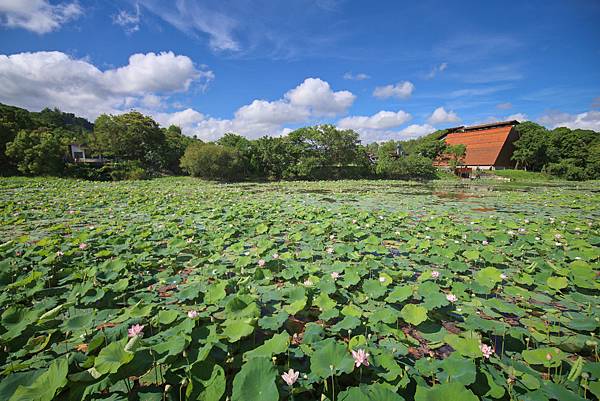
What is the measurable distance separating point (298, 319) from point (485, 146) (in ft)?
142

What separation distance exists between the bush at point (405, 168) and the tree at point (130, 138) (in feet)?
68.3

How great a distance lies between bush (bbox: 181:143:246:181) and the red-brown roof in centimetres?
2935

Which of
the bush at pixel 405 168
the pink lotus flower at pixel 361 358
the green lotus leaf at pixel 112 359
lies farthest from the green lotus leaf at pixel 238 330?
the bush at pixel 405 168

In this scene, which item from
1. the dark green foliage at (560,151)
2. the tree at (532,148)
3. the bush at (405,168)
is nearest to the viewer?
the bush at (405,168)

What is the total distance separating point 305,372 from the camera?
158cm

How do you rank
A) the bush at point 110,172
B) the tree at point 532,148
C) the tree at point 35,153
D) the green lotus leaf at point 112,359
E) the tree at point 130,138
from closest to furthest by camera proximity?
the green lotus leaf at point 112,359 → the tree at point 35,153 → the bush at point 110,172 → the tree at point 130,138 → the tree at point 532,148

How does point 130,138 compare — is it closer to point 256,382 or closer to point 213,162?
point 213,162

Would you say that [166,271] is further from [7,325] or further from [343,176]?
[343,176]

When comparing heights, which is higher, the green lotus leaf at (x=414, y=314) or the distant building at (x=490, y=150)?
the distant building at (x=490, y=150)

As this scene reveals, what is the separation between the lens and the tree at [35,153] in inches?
676

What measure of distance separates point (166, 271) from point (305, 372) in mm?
2148

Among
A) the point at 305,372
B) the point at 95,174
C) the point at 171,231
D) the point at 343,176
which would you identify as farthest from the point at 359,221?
the point at 95,174

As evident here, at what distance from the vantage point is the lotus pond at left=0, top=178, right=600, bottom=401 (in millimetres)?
1371

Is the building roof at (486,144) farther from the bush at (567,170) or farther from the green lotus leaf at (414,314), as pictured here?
the green lotus leaf at (414,314)
